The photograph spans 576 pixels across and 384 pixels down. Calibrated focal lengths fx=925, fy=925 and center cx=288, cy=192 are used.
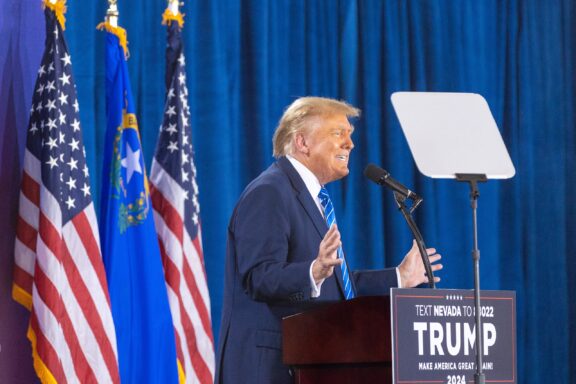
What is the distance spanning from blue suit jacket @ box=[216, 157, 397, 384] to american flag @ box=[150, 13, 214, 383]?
53.3 inches

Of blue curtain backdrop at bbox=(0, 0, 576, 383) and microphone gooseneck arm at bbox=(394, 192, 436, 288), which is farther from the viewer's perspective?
blue curtain backdrop at bbox=(0, 0, 576, 383)

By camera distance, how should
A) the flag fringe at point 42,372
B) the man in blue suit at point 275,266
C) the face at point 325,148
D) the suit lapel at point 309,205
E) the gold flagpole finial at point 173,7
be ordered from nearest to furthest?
the man in blue suit at point 275,266 → the suit lapel at point 309,205 → the face at point 325,148 → the flag fringe at point 42,372 → the gold flagpole finial at point 173,7

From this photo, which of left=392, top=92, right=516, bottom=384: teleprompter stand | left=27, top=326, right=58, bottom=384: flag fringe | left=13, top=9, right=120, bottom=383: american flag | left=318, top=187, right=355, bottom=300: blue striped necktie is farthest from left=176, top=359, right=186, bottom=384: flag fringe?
left=392, top=92, right=516, bottom=384: teleprompter stand

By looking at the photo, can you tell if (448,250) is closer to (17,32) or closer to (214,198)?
(214,198)

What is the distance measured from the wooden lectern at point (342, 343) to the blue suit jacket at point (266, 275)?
0.60ft

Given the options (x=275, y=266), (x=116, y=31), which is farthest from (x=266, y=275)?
(x=116, y=31)

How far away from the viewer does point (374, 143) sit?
577cm

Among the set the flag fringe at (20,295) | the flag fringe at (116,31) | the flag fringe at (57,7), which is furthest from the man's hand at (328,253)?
the flag fringe at (116,31)

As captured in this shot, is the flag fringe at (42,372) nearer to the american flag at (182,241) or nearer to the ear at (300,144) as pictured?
the american flag at (182,241)

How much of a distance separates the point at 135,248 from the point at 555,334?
10.2 feet

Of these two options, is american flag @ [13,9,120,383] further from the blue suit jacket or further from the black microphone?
the black microphone

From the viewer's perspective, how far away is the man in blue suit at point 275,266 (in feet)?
9.25

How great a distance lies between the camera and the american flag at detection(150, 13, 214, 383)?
449cm

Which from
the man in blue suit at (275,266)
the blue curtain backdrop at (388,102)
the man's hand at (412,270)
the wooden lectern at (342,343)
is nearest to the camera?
the wooden lectern at (342,343)
